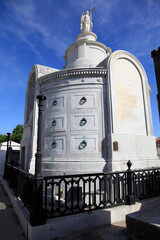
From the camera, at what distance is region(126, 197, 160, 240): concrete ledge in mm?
2866

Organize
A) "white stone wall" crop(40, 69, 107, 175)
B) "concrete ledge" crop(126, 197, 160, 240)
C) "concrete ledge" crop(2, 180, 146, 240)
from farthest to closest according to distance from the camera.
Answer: "white stone wall" crop(40, 69, 107, 175), "concrete ledge" crop(2, 180, 146, 240), "concrete ledge" crop(126, 197, 160, 240)

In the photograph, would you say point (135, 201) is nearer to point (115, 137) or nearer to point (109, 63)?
point (115, 137)

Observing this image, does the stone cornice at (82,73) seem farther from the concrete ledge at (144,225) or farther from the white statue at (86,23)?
the concrete ledge at (144,225)

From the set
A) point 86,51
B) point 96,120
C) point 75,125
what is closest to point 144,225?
point 96,120

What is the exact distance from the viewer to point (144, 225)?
302 cm

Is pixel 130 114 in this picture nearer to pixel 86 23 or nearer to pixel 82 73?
pixel 82 73

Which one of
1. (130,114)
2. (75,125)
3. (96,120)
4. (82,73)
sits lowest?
(75,125)

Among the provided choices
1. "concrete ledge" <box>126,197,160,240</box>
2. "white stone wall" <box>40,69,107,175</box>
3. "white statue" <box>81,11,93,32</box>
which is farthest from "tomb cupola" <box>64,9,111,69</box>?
"concrete ledge" <box>126,197,160,240</box>

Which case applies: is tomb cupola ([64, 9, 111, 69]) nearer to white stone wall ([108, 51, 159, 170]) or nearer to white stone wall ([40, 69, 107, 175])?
white stone wall ([108, 51, 159, 170])

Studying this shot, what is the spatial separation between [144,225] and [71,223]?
1.90m

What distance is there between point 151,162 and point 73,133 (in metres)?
5.37

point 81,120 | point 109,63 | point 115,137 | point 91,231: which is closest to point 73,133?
point 81,120

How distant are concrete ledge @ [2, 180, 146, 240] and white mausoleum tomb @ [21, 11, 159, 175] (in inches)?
165

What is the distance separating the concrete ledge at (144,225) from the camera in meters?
2.87
